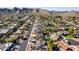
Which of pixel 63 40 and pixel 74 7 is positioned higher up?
pixel 74 7

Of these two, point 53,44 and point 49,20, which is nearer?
point 53,44
